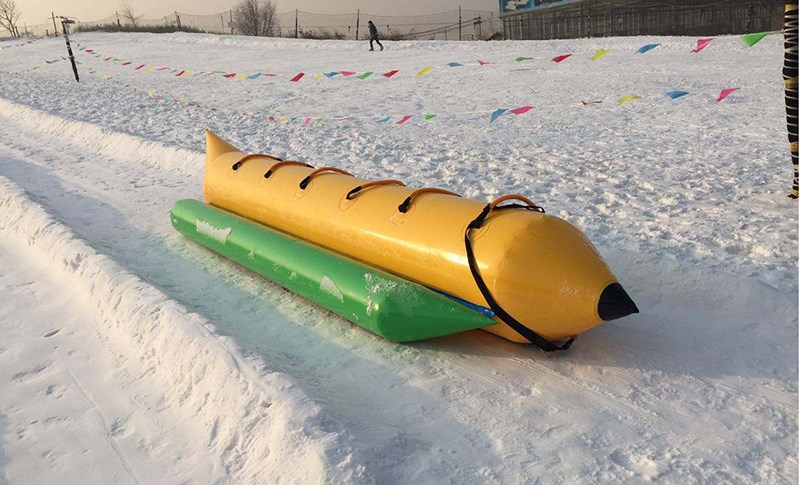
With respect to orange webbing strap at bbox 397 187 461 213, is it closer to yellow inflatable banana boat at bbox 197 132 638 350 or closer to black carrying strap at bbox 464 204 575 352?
yellow inflatable banana boat at bbox 197 132 638 350

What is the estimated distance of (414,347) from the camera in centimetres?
293

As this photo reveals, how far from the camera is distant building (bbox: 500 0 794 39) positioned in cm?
1952

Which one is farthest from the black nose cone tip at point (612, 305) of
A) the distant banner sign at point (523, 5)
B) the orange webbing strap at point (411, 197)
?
the distant banner sign at point (523, 5)

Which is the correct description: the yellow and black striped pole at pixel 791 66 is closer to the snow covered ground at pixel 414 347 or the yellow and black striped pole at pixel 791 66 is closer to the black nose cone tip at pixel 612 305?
the snow covered ground at pixel 414 347

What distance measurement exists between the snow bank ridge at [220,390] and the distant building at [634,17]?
68.1 ft

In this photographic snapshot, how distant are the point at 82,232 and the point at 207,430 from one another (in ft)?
9.61

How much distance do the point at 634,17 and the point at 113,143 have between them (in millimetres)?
20246

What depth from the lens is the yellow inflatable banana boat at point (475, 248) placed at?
102 inches

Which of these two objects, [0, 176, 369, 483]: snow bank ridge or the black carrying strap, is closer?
[0, 176, 369, 483]: snow bank ridge

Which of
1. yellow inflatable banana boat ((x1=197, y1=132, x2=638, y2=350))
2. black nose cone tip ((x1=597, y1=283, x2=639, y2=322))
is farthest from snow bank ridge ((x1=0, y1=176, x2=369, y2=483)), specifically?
black nose cone tip ((x1=597, y1=283, x2=639, y2=322))

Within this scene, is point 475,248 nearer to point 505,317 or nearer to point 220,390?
point 505,317

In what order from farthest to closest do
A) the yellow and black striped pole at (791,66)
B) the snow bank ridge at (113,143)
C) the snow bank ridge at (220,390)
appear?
the snow bank ridge at (113,143) → the yellow and black striped pole at (791,66) → the snow bank ridge at (220,390)

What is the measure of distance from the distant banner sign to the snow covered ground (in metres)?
19.1

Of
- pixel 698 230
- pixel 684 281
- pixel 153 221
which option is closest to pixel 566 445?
pixel 684 281
